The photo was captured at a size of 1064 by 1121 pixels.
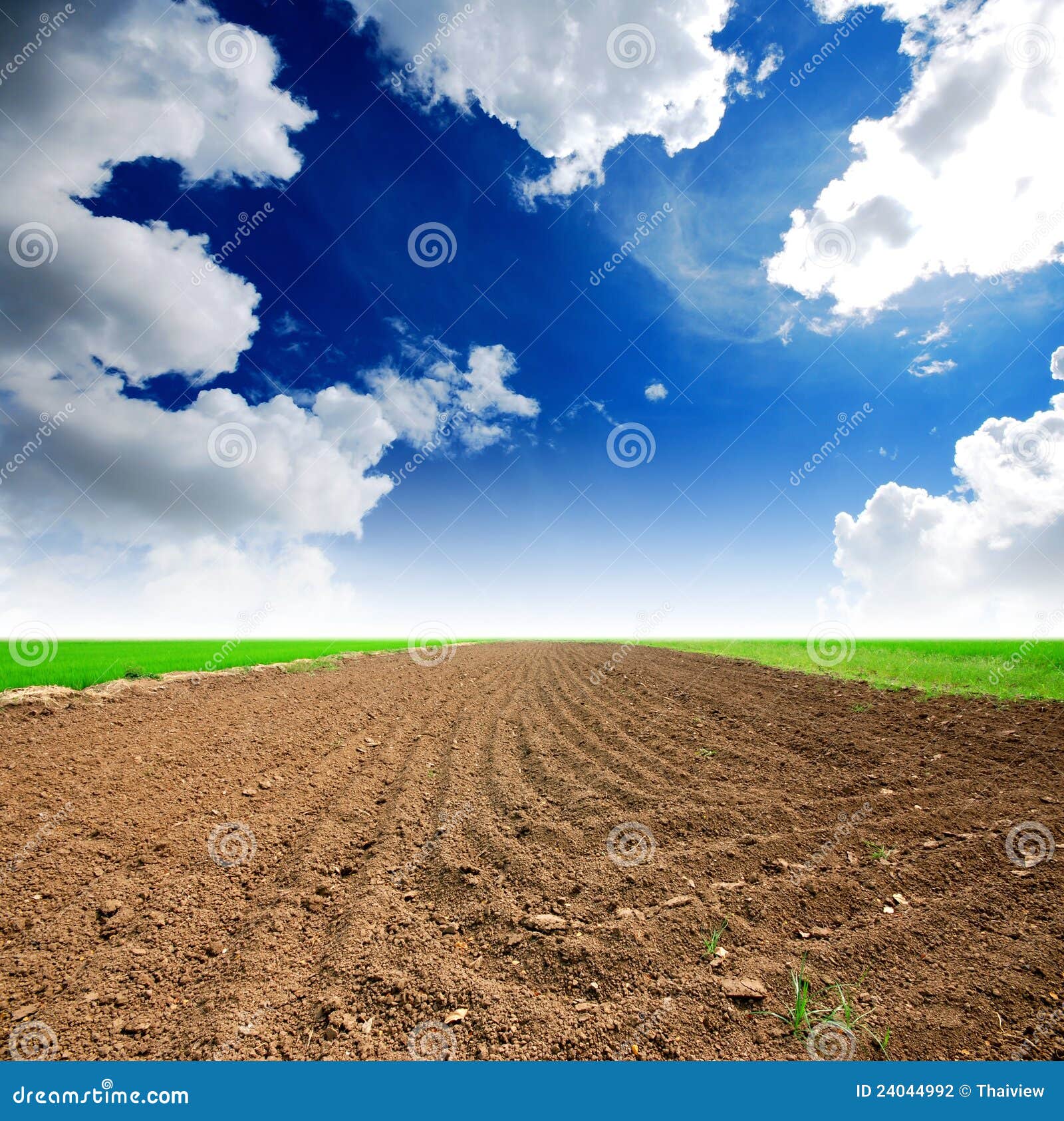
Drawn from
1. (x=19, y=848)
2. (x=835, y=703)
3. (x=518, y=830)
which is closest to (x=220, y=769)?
(x=19, y=848)

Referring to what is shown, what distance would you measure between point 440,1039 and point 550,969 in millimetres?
744

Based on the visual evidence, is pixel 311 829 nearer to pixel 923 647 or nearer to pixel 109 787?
pixel 109 787

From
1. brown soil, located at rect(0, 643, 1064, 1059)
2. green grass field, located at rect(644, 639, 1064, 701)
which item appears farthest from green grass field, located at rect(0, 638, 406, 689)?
green grass field, located at rect(644, 639, 1064, 701)

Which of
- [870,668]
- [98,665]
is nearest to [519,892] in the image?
[98,665]

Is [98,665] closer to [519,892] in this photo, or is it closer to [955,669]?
[519,892]

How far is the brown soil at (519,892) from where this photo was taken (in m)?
2.52

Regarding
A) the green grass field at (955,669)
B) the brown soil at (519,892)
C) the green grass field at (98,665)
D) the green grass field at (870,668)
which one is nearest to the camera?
the brown soil at (519,892)

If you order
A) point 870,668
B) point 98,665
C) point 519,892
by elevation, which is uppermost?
point 870,668

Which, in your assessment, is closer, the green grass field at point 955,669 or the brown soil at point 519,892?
the brown soil at point 519,892

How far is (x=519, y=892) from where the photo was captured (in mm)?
3719

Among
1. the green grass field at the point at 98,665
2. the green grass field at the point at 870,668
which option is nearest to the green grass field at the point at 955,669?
the green grass field at the point at 870,668

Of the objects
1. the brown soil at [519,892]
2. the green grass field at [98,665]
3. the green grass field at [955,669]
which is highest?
the green grass field at [955,669]

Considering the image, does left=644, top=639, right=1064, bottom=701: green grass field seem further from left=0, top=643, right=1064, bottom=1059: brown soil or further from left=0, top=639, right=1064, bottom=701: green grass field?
left=0, top=643, right=1064, bottom=1059: brown soil

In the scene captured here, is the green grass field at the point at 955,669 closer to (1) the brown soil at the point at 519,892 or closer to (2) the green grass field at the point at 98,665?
(1) the brown soil at the point at 519,892
